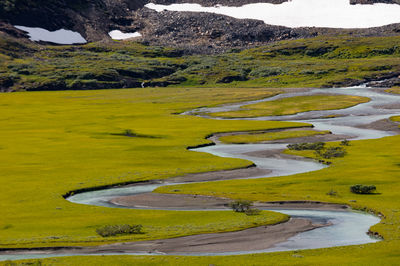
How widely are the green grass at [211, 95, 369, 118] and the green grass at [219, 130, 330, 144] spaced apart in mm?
37203

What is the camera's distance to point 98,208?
5084 centimetres

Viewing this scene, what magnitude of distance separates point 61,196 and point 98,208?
21.8ft

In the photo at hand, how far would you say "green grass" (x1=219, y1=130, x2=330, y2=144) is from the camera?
101 metres

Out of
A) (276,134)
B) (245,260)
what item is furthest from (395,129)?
(245,260)

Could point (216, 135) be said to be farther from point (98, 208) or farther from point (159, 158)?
point (98, 208)

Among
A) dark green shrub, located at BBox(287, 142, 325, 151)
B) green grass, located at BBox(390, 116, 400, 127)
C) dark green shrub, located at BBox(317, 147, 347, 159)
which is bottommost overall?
green grass, located at BBox(390, 116, 400, 127)

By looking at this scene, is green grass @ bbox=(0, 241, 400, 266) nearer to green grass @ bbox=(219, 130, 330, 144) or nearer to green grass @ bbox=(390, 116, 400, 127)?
green grass @ bbox=(219, 130, 330, 144)

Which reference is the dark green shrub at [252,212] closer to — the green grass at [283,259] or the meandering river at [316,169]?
the meandering river at [316,169]

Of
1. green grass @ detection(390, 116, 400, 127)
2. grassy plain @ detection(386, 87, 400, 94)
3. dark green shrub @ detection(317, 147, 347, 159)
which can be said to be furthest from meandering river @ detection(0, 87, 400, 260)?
grassy plain @ detection(386, 87, 400, 94)

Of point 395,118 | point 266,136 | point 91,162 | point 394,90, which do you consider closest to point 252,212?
point 91,162

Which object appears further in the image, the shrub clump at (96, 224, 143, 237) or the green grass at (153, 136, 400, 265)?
the shrub clump at (96, 224, 143, 237)

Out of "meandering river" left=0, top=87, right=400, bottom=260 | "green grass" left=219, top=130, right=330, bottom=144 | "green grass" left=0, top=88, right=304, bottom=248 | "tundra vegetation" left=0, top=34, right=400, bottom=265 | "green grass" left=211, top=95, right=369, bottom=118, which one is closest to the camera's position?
"tundra vegetation" left=0, top=34, right=400, bottom=265

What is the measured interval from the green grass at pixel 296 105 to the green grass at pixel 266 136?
37203 mm

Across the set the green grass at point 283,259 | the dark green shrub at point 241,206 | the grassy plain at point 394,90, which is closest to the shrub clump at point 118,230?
the green grass at point 283,259
